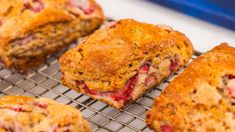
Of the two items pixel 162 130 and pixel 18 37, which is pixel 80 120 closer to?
pixel 162 130

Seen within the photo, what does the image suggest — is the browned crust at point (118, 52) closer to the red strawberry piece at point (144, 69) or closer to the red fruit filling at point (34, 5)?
the red strawberry piece at point (144, 69)

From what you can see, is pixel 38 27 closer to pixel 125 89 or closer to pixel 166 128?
pixel 125 89

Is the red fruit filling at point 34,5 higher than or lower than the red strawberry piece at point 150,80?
higher

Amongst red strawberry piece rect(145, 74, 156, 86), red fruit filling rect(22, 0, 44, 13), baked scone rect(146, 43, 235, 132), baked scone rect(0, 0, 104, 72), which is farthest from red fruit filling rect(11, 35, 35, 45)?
baked scone rect(146, 43, 235, 132)

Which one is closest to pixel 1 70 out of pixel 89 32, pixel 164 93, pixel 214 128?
pixel 89 32

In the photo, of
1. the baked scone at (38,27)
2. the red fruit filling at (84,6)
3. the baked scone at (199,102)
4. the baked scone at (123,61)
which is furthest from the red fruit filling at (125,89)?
the red fruit filling at (84,6)
